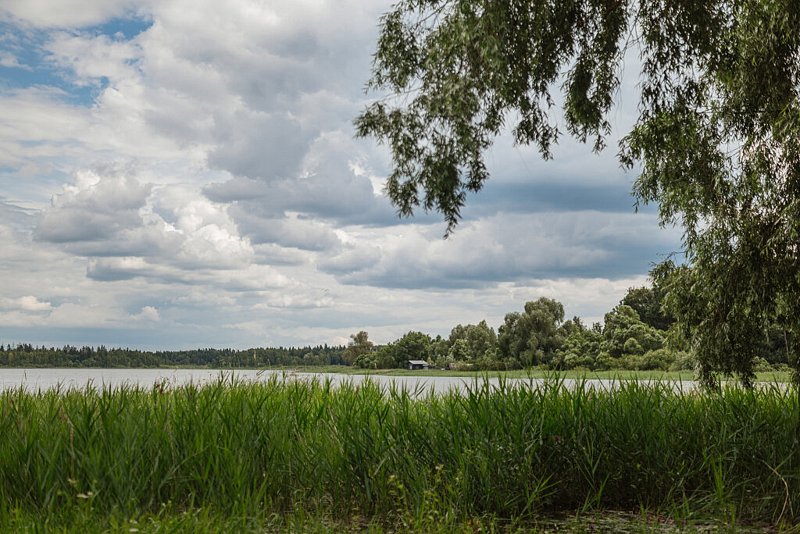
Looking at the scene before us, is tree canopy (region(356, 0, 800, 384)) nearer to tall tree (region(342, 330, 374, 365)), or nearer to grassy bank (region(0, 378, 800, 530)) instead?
grassy bank (region(0, 378, 800, 530))

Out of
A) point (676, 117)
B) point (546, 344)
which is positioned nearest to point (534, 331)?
point (546, 344)

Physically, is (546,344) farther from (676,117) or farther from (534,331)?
(676,117)

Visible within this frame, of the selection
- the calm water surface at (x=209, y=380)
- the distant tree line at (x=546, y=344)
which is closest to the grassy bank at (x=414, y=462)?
the calm water surface at (x=209, y=380)

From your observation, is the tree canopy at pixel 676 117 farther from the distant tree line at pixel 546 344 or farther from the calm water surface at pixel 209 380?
the distant tree line at pixel 546 344

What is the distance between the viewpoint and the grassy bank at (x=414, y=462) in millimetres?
4785

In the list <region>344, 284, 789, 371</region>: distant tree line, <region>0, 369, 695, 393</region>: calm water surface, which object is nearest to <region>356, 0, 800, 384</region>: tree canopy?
<region>0, 369, 695, 393</region>: calm water surface

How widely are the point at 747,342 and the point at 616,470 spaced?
4854 millimetres

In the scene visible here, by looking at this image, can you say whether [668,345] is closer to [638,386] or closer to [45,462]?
[638,386]

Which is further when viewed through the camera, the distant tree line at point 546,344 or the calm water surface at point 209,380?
the distant tree line at point 546,344

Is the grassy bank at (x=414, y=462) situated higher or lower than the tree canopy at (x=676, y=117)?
lower

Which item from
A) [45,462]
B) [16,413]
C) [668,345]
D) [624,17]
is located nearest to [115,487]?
[45,462]

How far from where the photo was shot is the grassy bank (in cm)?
479

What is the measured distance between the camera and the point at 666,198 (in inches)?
394

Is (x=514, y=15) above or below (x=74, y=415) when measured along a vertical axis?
above
